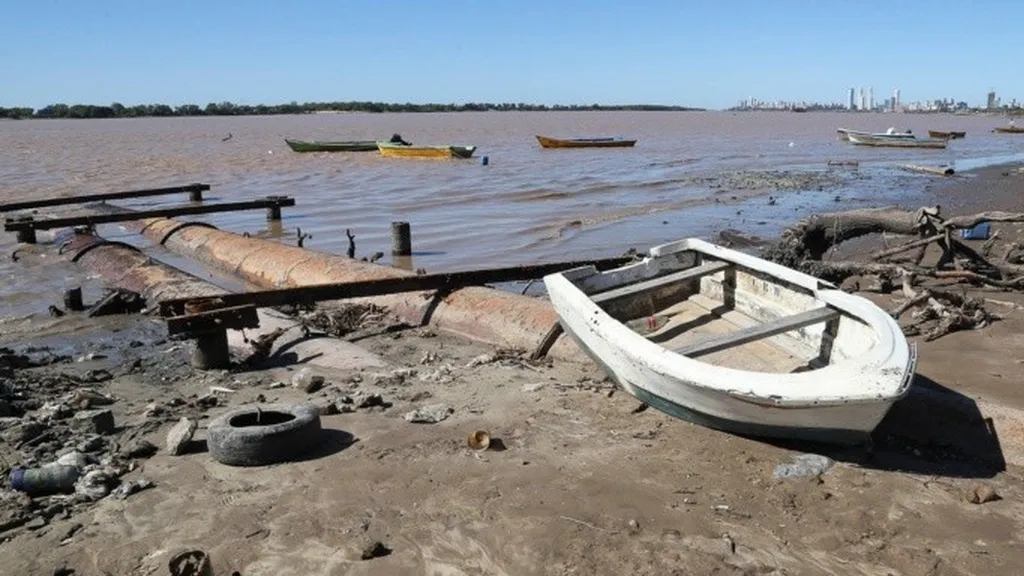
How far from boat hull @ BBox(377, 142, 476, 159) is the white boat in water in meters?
28.4

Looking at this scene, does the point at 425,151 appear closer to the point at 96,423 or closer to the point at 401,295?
the point at 401,295

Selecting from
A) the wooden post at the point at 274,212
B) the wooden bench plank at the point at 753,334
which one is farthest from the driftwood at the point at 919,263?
the wooden post at the point at 274,212

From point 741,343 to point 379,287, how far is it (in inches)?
161

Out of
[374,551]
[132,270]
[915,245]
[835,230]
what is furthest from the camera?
[132,270]

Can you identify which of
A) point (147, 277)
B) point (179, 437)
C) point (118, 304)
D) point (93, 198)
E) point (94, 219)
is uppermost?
point (93, 198)

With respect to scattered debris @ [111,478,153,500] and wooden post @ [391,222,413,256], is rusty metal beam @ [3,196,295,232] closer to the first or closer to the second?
wooden post @ [391,222,413,256]

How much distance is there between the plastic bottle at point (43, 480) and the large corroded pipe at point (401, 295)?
3836mm

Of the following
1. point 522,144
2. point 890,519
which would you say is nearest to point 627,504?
point 890,519

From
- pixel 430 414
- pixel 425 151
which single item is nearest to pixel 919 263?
pixel 430 414

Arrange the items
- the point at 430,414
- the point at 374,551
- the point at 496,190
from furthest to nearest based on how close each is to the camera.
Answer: the point at 496,190, the point at 430,414, the point at 374,551

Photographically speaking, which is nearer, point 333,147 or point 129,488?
point 129,488

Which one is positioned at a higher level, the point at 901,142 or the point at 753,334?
the point at 901,142

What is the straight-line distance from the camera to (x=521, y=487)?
4441 millimetres

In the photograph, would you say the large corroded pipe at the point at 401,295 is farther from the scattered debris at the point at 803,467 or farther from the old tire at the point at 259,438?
the old tire at the point at 259,438
